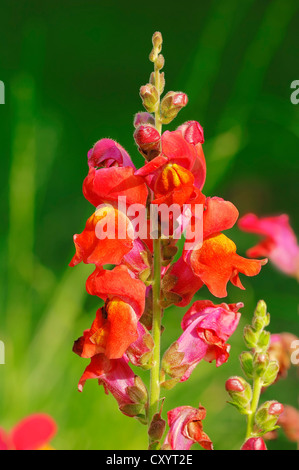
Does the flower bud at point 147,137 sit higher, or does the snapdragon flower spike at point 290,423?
the flower bud at point 147,137

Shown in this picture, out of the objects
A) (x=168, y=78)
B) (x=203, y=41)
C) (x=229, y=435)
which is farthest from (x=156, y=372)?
(x=168, y=78)

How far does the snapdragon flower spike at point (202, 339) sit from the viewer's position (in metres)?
0.73

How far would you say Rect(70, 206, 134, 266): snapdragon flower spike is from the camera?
26.1 inches

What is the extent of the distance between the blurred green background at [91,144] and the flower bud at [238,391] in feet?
2.47

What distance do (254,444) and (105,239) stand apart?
246 millimetres

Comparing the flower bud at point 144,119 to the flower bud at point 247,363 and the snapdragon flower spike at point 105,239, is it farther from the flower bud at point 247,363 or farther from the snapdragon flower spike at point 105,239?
the flower bud at point 247,363

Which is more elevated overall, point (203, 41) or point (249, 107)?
point (203, 41)

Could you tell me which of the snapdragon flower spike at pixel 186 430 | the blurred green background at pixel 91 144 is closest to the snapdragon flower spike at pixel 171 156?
the snapdragon flower spike at pixel 186 430

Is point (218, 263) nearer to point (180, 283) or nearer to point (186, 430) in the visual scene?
point (180, 283)

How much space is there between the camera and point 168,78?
113 inches

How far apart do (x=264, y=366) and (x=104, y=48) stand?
8.42ft

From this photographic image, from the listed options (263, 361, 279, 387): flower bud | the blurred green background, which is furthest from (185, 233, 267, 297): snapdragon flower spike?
the blurred green background

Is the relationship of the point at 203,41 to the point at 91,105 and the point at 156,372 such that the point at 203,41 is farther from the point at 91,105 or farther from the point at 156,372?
the point at 156,372

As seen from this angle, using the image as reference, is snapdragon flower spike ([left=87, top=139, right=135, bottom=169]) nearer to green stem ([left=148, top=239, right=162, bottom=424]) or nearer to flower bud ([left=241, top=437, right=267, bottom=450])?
green stem ([left=148, top=239, right=162, bottom=424])
